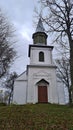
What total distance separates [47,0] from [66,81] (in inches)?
662

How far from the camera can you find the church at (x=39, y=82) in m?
25.0

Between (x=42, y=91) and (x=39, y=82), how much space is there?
1.30 m

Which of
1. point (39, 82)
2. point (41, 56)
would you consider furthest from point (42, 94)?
point (41, 56)

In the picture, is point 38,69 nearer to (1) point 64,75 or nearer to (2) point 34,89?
(2) point 34,89

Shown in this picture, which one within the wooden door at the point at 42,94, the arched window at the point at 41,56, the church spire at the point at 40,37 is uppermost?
the church spire at the point at 40,37

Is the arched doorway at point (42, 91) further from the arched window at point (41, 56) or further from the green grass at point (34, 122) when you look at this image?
the green grass at point (34, 122)

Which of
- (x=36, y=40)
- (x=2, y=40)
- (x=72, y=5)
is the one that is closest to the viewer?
(x=72, y=5)

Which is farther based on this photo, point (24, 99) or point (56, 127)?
point (24, 99)

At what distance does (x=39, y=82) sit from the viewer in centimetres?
2589

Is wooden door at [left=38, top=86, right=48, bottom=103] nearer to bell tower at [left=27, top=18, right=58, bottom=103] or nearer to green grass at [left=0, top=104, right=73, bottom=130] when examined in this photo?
bell tower at [left=27, top=18, right=58, bottom=103]

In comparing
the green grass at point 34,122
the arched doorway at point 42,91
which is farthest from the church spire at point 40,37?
the green grass at point 34,122

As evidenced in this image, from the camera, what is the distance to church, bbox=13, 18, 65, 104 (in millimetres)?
24984

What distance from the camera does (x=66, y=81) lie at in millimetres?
32875

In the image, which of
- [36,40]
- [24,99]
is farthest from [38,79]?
[36,40]
